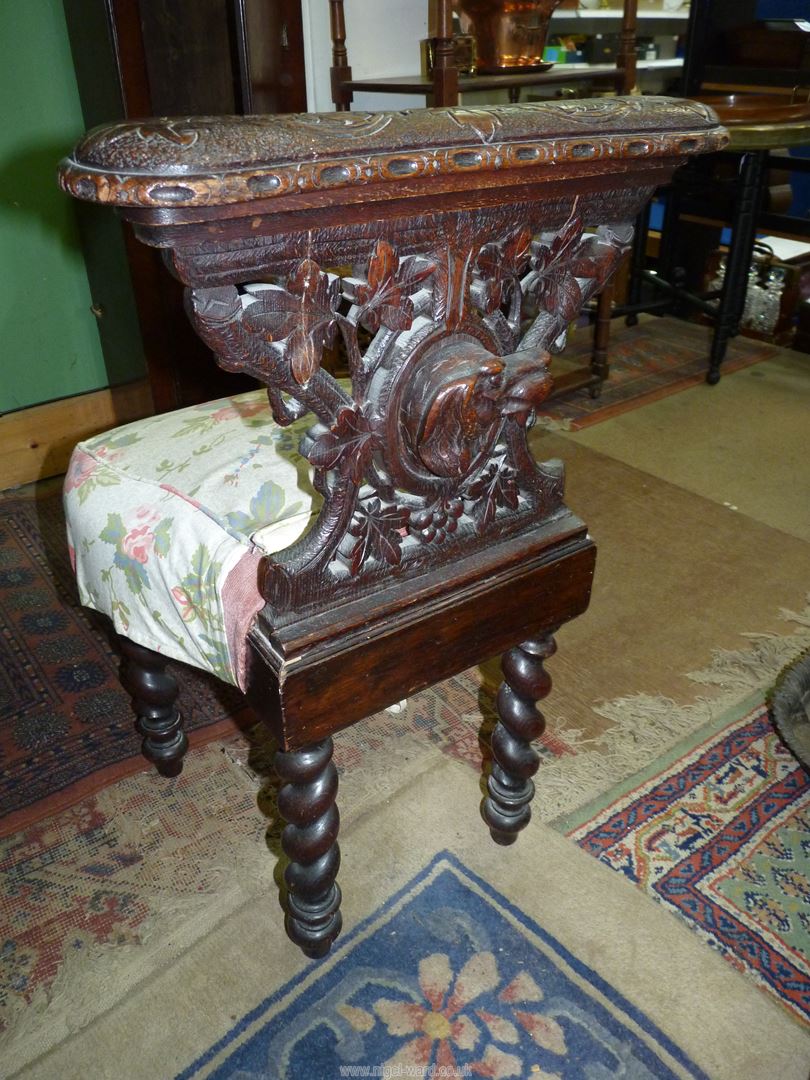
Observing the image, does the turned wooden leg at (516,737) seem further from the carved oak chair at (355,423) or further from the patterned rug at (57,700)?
the patterned rug at (57,700)

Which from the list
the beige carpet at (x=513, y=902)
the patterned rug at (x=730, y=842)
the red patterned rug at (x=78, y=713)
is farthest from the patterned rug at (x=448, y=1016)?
the red patterned rug at (x=78, y=713)

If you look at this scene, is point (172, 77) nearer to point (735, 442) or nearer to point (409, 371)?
point (409, 371)

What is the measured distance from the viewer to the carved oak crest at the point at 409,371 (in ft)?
2.20

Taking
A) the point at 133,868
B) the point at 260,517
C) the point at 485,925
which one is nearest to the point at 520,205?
the point at 260,517

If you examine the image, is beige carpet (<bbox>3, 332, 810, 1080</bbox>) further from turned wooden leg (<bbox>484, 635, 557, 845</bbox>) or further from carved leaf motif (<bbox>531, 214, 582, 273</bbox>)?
carved leaf motif (<bbox>531, 214, 582, 273</bbox>)

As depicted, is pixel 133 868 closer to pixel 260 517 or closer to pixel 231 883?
pixel 231 883

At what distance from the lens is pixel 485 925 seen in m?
1.12

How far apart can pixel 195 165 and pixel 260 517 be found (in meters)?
0.43

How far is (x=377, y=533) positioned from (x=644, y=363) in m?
2.32

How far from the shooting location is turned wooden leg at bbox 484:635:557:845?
1.06 meters

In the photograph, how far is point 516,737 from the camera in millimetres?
1109

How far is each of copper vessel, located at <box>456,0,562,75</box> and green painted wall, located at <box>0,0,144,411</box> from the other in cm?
89

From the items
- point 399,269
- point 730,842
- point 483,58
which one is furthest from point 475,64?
point 730,842

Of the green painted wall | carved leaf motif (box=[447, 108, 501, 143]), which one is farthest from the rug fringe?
the green painted wall
